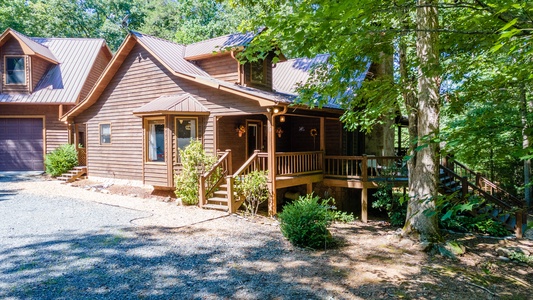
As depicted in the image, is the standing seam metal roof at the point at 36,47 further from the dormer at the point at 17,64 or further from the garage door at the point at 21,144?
the garage door at the point at 21,144

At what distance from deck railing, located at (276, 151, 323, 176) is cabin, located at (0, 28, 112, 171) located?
36.9 ft

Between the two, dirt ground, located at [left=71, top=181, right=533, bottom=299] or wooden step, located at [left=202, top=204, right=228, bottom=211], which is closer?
dirt ground, located at [left=71, top=181, right=533, bottom=299]

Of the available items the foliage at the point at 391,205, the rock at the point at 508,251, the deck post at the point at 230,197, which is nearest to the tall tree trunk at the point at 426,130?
the rock at the point at 508,251

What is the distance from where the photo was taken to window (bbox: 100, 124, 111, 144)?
48.3 feet

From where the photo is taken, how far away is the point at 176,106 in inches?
451

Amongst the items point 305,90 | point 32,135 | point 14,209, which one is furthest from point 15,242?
point 32,135

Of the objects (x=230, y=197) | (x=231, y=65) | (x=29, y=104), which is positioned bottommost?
(x=230, y=197)

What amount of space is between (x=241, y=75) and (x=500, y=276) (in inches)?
396

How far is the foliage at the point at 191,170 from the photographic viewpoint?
1080cm

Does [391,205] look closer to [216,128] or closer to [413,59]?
[413,59]

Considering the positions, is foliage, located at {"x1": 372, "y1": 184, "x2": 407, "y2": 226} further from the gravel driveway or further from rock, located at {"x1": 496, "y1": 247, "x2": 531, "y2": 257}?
the gravel driveway

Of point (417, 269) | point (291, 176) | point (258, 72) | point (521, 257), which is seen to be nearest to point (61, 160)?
point (258, 72)

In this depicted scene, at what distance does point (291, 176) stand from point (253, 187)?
1.57 metres

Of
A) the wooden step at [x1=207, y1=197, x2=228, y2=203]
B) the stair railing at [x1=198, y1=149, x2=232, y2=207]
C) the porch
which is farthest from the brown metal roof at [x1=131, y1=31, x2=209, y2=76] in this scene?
the wooden step at [x1=207, y1=197, x2=228, y2=203]
